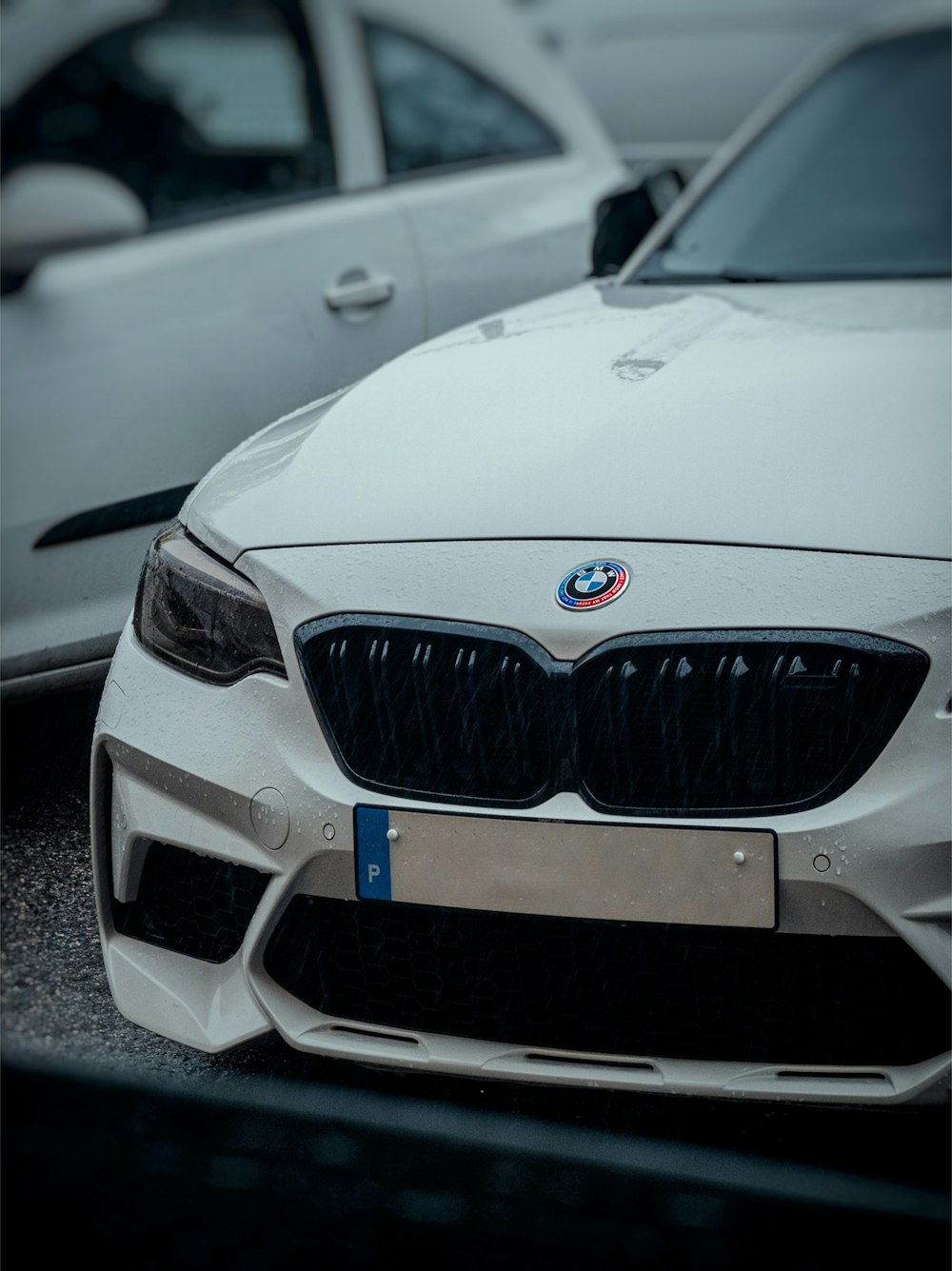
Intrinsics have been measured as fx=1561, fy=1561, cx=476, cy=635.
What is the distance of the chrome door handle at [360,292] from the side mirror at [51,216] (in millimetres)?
512

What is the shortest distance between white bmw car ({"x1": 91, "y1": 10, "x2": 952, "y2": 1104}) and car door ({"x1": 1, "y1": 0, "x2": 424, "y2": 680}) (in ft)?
1.63

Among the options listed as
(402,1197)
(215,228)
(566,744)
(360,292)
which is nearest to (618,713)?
(566,744)

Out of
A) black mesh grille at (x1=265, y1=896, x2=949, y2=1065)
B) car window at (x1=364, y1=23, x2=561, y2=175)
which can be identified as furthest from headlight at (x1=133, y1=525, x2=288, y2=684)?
car window at (x1=364, y1=23, x2=561, y2=175)

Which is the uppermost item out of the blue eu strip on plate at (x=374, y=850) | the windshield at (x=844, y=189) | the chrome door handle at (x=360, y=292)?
the windshield at (x=844, y=189)

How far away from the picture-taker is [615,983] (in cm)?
190

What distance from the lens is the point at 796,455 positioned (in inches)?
81.7

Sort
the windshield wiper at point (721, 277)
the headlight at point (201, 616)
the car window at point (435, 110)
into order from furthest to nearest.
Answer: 1. the car window at point (435, 110)
2. the windshield wiper at point (721, 277)
3. the headlight at point (201, 616)

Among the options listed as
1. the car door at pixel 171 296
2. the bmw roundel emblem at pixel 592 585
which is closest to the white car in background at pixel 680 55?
the car door at pixel 171 296

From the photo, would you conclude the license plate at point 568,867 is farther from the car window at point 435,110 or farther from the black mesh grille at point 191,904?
the car window at point 435,110

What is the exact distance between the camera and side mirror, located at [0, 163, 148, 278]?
302 centimetres

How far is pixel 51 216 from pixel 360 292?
0.74 m

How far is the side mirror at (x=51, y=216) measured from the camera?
3.02 m

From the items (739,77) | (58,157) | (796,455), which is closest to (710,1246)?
(796,455)

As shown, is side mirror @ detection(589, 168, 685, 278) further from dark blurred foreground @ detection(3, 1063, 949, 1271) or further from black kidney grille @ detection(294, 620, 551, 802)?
dark blurred foreground @ detection(3, 1063, 949, 1271)
